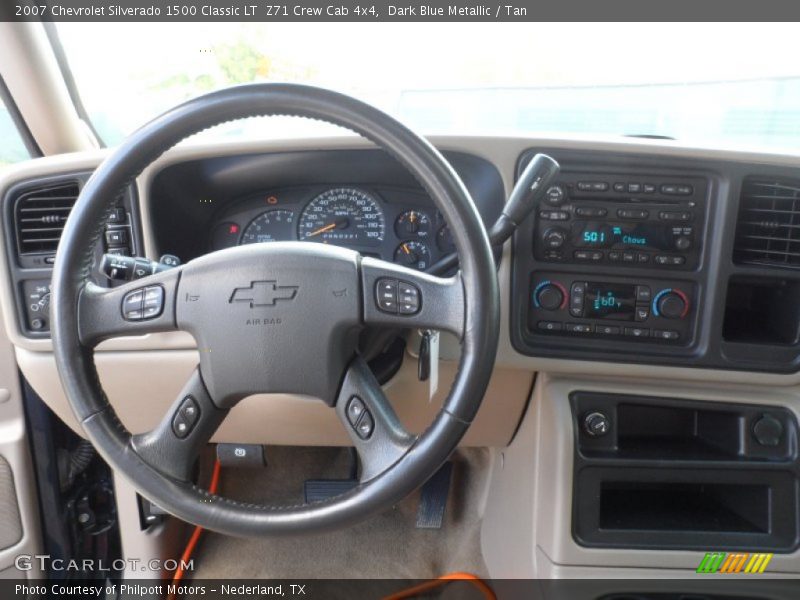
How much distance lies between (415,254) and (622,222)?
415 millimetres

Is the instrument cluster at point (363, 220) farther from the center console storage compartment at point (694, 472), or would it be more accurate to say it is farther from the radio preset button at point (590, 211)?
the center console storage compartment at point (694, 472)

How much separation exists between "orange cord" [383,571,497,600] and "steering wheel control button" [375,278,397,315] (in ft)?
3.89

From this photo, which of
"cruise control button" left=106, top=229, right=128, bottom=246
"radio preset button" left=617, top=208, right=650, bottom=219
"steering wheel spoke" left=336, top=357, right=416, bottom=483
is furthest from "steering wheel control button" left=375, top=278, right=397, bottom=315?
"cruise control button" left=106, top=229, right=128, bottom=246

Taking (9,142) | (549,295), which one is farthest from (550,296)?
(9,142)

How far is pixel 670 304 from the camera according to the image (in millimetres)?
1147

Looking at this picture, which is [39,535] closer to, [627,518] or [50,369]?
[50,369]

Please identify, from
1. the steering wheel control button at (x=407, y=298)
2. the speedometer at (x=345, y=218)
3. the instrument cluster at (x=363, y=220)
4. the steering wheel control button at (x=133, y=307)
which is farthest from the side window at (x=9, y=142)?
the steering wheel control button at (x=407, y=298)

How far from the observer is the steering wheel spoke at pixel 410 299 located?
0.80 metres

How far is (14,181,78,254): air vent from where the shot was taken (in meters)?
1.23

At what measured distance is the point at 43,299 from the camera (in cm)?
124

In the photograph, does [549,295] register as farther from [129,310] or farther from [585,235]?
[129,310]

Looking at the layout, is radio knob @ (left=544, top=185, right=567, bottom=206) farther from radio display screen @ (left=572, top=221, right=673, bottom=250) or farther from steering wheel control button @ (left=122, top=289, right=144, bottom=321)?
steering wheel control button @ (left=122, top=289, right=144, bottom=321)

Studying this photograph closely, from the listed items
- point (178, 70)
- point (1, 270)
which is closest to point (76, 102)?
point (178, 70)

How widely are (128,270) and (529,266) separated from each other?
0.72 meters
